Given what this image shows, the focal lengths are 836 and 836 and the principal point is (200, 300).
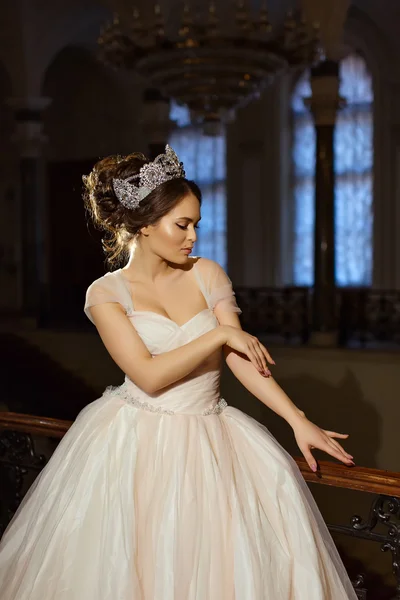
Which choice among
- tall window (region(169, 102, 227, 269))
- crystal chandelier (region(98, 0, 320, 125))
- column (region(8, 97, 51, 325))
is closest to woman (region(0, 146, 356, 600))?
crystal chandelier (region(98, 0, 320, 125))

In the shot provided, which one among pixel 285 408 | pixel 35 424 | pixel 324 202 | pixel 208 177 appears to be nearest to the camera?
pixel 285 408

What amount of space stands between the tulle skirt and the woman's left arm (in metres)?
0.08

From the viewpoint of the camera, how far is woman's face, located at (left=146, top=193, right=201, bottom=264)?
99.0 inches

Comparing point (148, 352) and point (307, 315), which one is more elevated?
point (148, 352)

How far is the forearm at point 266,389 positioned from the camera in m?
2.47

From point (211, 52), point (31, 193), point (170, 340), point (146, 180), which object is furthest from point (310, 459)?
point (31, 193)

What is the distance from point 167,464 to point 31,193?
1046cm

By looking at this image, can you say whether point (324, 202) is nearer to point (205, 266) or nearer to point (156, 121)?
point (156, 121)

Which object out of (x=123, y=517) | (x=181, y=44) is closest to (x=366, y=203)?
(x=181, y=44)

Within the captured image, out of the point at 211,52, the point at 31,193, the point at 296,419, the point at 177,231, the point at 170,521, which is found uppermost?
the point at 211,52

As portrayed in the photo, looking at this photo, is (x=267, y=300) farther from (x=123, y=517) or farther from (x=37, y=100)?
(x=123, y=517)

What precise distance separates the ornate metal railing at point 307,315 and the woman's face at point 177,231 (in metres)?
7.63

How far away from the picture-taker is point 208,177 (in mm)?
13062

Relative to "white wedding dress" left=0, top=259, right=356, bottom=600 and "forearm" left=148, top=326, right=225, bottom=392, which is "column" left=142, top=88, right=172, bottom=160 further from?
"forearm" left=148, top=326, right=225, bottom=392
